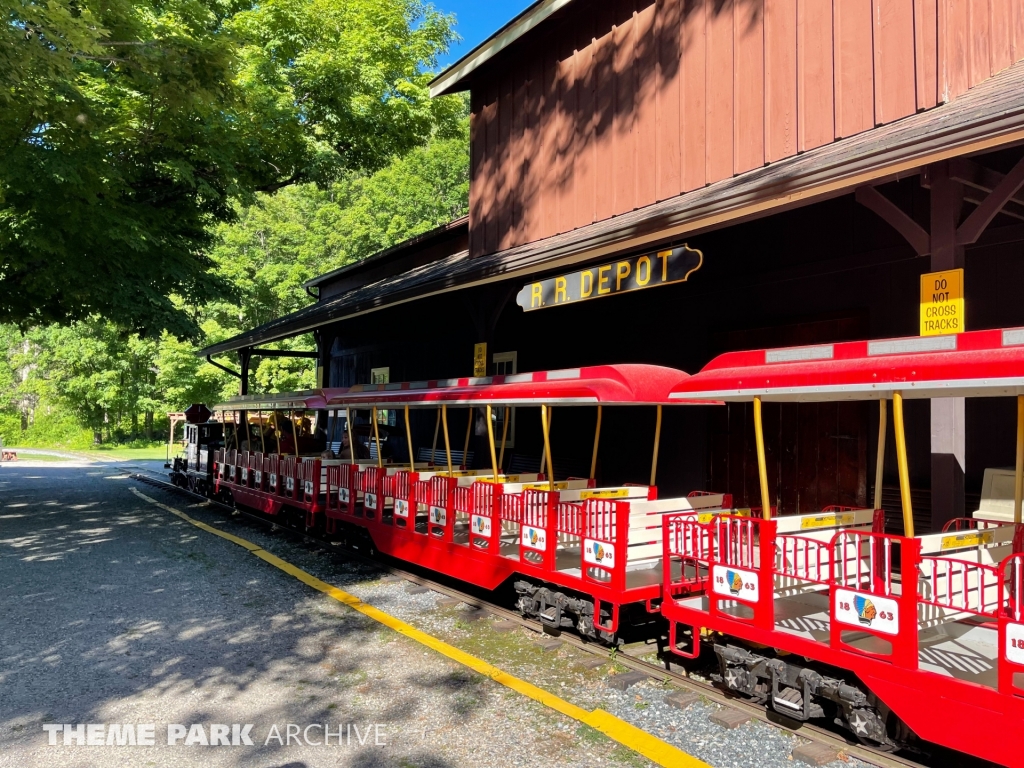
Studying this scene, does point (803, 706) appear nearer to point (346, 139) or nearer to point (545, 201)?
point (545, 201)

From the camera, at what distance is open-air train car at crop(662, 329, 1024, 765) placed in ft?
11.7

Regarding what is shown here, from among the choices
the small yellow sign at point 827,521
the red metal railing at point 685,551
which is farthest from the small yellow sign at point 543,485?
the small yellow sign at point 827,521

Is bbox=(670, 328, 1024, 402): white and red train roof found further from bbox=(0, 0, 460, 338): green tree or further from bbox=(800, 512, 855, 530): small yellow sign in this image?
bbox=(0, 0, 460, 338): green tree

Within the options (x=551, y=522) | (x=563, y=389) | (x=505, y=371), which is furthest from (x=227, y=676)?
(x=505, y=371)

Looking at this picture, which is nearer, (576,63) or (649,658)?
(649,658)

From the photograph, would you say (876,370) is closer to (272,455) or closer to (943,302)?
(943,302)

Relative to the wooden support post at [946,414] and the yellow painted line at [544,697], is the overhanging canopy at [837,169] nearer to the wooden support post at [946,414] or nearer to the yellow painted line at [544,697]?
the wooden support post at [946,414]

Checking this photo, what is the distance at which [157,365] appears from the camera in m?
44.5

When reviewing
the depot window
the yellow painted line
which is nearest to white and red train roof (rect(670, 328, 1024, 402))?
the yellow painted line

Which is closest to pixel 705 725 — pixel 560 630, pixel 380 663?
pixel 560 630

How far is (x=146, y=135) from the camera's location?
12.8 m

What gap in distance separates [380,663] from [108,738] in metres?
1.96

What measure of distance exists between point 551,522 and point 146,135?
37.2 ft

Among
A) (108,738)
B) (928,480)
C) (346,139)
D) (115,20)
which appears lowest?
(108,738)
